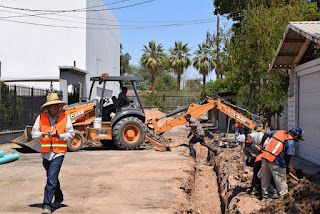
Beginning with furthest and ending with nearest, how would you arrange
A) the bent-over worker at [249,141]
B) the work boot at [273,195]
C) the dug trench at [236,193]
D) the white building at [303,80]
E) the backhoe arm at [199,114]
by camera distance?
the backhoe arm at [199,114]
the white building at [303,80]
the bent-over worker at [249,141]
the work boot at [273,195]
the dug trench at [236,193]

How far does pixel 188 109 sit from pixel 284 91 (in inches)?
177

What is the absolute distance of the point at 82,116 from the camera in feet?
46.6

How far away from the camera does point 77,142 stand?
1389 cm

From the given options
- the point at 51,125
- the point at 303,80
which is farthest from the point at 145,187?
the point at 303,80

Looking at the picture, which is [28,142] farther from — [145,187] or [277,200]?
[277,200]

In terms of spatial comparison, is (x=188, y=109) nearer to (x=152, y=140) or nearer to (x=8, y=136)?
(x=152, y=140)

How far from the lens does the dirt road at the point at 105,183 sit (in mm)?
6543

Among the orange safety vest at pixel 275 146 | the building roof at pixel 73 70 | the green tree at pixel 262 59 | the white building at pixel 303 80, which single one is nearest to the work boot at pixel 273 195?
the orange safety vest at pixel 275 146

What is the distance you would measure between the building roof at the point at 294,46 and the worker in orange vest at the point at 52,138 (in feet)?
20.9

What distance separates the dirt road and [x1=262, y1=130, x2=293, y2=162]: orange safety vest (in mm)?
1715

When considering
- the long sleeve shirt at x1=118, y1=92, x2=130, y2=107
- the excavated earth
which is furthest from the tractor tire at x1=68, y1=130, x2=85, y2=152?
the long sleeve shirt at x1=118, y1=92, x2=130, y2=107

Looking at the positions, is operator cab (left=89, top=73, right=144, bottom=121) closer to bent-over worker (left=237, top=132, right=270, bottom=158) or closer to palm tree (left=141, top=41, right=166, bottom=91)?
bent-over worker (left=237, top=132, right=270, bottom=158)

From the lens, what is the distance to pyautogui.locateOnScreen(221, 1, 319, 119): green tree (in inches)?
650

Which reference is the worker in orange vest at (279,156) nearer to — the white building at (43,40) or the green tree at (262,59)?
the green tree at (262,59)
